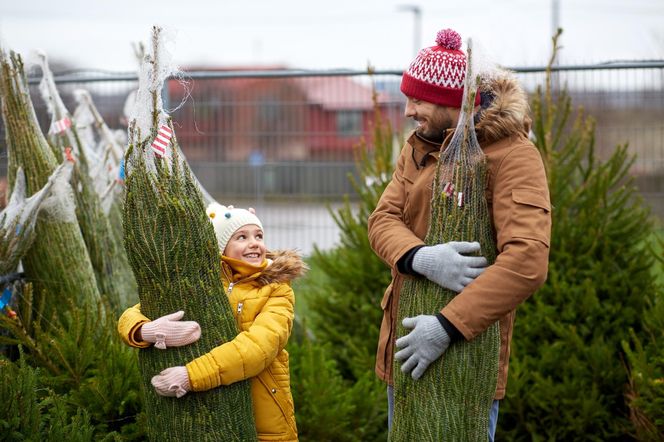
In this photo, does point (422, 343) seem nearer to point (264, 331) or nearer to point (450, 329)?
Answer: point (450, 329)

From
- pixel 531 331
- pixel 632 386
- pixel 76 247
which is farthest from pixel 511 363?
pixel 76 247

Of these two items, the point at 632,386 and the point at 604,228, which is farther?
the point at 604,228

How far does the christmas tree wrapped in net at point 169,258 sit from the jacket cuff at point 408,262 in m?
0.61

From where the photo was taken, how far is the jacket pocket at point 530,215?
2.74 meters

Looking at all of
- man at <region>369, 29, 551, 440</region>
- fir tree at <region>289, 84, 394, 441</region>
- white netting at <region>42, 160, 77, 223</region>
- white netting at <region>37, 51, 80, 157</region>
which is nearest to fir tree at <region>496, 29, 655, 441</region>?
fir tree at <region>289, 84, 394, 441</region>

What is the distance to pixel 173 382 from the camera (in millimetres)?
2846

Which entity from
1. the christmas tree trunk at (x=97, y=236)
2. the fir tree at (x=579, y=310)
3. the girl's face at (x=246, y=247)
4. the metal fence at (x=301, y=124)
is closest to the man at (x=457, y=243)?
the girl's face at (x=246, y=247)

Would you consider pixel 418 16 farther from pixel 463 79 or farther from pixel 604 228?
pixel 463 79

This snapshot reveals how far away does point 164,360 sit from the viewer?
291cm

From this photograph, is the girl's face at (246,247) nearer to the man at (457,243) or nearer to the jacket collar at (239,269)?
the jacket collar at (239,269)

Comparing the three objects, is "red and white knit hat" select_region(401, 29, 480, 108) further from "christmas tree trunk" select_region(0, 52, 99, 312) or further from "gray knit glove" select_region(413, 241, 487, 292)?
"christmas tree trunk" select_region(0, 52, 99, 312)

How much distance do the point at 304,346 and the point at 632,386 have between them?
1.71 metres

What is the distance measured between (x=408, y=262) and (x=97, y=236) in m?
2.55

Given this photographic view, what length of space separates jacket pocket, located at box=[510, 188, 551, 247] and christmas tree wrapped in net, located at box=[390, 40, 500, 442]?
15 centimetres
